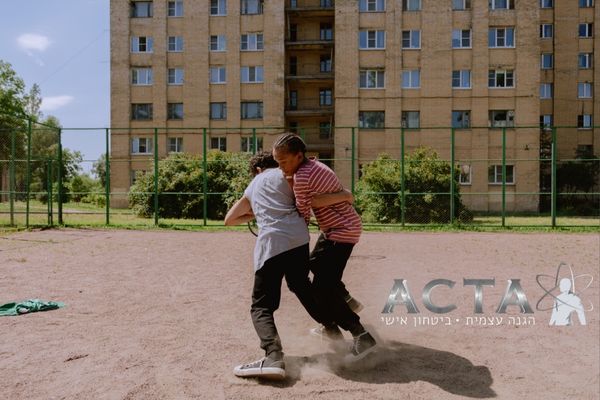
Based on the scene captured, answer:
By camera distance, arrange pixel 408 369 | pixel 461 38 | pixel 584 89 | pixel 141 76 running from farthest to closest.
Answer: pixel 584 89 < pixel 141 76 < pixel 461 38 < pixel 408 369

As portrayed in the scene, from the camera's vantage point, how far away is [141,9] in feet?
133

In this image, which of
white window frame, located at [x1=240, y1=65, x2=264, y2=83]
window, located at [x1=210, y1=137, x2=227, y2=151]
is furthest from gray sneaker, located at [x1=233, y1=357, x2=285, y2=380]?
white window frame, located at [x1=240, y1=65, x2=264, y2=83]

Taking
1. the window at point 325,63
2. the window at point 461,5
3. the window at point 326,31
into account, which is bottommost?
the window at point 325,63

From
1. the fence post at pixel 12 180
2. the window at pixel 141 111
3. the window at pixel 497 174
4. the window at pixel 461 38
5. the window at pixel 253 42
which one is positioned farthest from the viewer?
the window at pixel 141 111

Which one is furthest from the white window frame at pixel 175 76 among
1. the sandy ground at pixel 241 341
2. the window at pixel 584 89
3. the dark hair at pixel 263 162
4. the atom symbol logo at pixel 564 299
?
the dark hair at pixel 263 162

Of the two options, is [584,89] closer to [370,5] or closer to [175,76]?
[370,5]

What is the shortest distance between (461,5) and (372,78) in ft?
25.5

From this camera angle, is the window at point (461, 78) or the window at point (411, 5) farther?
the window at point (411, 5)

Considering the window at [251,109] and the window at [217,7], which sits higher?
the window at [217,7]

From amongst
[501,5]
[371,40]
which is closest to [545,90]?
[501,5]

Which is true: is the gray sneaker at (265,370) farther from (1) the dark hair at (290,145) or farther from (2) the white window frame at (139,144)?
(2) the white window frame at (139,144)

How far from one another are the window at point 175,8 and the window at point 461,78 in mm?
19744

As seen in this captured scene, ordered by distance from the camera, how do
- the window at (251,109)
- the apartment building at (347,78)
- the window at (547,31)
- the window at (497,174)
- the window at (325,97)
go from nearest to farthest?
the window at (497,174) < the apartment building at (347,78) < the window at (251,109) < the window at (325,97) < the window at (547,31)

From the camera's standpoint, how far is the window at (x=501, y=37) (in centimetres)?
3784
